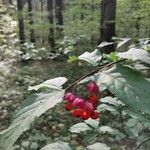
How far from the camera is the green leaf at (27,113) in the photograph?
71 cm

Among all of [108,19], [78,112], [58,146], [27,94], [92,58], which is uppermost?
[92,58]

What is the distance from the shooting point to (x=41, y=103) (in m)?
0.78

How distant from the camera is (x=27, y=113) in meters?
0.76

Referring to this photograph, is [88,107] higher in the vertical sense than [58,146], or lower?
higher

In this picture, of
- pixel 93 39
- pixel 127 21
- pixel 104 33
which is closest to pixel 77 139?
pixel 104 33

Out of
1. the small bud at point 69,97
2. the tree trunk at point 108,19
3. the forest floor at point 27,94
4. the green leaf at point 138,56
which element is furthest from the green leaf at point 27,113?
the tree trunk at point 108,19

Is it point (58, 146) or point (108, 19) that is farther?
point (108, 19)

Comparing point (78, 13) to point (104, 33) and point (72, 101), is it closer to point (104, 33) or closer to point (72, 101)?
point (104, 33)

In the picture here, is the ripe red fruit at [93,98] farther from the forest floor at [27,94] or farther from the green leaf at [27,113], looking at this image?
the forest floor at [27,94]

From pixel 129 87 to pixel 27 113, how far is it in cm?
23

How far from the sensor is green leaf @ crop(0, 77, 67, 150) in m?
0.71

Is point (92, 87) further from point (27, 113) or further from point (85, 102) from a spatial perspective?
point (27, 113)

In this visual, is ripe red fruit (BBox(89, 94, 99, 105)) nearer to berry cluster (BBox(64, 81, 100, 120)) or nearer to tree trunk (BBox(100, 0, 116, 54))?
berry cluster (BBox(64, 81, 100, 120))

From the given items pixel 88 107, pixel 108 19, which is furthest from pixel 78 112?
pixel 108 19
